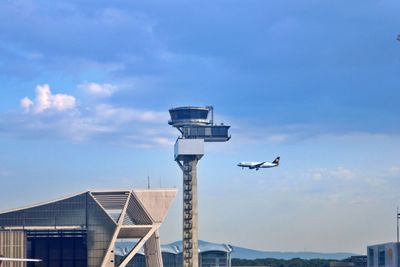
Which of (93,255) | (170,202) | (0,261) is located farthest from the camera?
(170,202)

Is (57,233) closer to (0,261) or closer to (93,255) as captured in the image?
(93,255)

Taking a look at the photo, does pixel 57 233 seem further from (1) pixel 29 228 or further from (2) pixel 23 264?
(2) pixel 23 264

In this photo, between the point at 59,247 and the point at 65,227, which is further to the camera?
the point at 65,227

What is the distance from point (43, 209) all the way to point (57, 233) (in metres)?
6.09

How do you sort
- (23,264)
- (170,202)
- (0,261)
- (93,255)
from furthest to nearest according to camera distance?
(170,202)
(93,255)
(23,264)
(0,261)

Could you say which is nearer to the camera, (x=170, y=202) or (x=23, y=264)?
(x=23, y=264)

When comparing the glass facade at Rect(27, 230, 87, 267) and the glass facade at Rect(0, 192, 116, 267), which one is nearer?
the glass facade at Rect(0, 192, 116, 267)

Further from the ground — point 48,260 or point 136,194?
point 136,194

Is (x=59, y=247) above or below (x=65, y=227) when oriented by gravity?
below

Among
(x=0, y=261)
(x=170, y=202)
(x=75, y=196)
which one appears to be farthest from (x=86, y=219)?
(x=0, y=261)

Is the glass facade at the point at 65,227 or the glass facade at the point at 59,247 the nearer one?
the glass facade at the point at 65,227

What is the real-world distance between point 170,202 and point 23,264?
46.7 meters

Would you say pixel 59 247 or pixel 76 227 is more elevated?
pixel 76 227

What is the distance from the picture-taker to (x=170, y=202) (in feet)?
648
